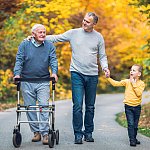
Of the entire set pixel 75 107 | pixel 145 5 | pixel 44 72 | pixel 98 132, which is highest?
pixel 145 5

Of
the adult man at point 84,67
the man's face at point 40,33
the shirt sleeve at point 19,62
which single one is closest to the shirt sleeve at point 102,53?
the adult man at point 84,67

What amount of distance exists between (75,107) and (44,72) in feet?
2.45

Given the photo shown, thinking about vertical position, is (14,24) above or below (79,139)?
above

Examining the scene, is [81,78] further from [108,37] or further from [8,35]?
[108,37]

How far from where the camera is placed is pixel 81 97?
28.3ft

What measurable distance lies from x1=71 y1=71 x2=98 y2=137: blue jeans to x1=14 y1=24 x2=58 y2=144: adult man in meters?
0.45

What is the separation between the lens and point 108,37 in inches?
1035

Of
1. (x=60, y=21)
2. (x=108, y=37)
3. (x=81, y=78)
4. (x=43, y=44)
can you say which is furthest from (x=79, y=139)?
(x=108, y=37)

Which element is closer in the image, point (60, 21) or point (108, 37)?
point (60, 21)

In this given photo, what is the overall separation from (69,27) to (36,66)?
12.7 meters

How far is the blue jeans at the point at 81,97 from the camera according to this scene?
8602 mm

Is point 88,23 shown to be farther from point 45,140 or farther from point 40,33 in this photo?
point 45,140

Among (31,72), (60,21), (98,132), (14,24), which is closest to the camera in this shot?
(31,72)

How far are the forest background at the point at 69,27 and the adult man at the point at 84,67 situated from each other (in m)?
2.96
